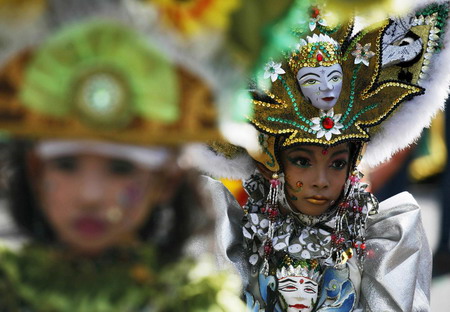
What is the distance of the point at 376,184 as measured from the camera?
5.94m

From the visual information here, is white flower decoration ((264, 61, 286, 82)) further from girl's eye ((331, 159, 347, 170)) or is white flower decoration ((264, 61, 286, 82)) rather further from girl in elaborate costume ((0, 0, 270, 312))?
girl in elaborate costume ((0, 0, 270, 312))

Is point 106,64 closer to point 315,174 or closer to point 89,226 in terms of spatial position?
point 89,226

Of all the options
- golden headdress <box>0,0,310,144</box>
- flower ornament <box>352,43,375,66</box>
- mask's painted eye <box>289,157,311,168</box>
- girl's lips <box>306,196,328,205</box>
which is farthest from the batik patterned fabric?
golden headdress <box>0,0,310,144</box>

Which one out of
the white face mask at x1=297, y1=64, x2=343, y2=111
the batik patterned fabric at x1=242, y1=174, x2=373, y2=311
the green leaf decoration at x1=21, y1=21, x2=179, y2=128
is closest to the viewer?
the green leaf decoration at x1=21, y1=21, x2=179, y2=128

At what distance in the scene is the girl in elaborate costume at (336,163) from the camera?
3.02m

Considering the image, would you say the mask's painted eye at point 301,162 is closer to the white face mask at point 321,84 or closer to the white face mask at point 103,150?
the white face mask at point 321,84

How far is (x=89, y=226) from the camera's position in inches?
70.4

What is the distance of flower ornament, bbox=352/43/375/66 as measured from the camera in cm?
311

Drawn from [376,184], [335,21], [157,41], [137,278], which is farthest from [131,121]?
[376,184]

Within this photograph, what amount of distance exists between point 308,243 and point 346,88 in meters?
0.55

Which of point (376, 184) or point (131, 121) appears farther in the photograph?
point (376, 184)

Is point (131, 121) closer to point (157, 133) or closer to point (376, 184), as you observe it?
point (157, 133)

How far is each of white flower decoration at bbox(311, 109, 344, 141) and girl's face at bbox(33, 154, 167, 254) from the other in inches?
48.4

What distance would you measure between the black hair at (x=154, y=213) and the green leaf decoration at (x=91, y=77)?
16 cm
